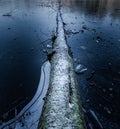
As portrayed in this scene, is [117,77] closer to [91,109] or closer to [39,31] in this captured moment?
[91,109]

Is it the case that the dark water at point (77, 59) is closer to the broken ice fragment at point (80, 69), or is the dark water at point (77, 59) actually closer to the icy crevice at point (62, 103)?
the broken ice fragment at point (80, 69)

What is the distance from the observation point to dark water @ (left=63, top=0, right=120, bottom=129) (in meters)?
5.36

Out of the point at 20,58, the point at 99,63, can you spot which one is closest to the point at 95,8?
the point at 99,63

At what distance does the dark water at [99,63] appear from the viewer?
17.6ft

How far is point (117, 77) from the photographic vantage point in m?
6.91

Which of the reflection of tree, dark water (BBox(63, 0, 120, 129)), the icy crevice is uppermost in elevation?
the icy crevice

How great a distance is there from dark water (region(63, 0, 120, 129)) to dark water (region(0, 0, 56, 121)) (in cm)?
176

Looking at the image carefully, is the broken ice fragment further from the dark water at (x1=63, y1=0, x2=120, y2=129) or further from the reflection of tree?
the reflection of tree

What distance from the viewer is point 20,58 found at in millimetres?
8148

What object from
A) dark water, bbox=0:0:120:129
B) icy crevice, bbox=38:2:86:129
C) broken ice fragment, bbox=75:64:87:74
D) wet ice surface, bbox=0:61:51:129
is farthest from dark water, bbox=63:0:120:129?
wet ice surface, bbox=0:61:51:129

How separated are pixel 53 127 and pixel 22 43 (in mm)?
6857

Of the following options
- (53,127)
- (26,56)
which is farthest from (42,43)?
(53,127)

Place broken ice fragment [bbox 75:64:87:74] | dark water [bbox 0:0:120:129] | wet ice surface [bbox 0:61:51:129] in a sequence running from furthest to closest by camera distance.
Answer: broken ice fragment [bbox 75:64:87:74]
dark water [bbox 0:0:120:129]
wet ice surface [bbox 0:61:51:129]

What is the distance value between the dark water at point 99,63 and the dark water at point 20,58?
176 centimetres
